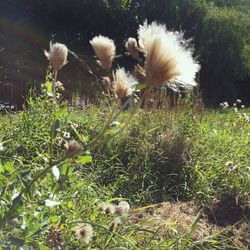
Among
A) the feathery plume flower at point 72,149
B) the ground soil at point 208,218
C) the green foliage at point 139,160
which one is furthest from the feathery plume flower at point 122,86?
the ground soil at point 208,218

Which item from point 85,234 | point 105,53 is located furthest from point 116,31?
point 105,53

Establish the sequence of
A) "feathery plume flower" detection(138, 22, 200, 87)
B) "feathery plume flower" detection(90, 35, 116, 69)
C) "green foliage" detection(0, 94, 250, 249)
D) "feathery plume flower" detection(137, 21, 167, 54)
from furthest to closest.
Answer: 1. "green foliage" detection(0, 94, 250, 249)
2. "feathery plume flower" detection(90, 35, 116, 69)
3. "feathery plume flower" detection(137, 21, 167, 54)
4. "feathery plume flower" detection(138, 22, 200, 87)

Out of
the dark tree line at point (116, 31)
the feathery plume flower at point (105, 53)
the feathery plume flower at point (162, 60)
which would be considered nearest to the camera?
the feathery plume flower at point (162, 60)

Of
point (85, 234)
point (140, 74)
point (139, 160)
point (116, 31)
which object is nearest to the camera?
point (140, 74)

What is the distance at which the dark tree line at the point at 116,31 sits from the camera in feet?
49.1

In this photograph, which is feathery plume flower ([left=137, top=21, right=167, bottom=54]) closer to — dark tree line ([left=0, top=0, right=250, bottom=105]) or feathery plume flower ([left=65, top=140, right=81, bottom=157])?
feathery plume flower ([left=65, top=140, right=81, bottom=157])

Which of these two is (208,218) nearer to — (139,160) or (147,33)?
(139,160)

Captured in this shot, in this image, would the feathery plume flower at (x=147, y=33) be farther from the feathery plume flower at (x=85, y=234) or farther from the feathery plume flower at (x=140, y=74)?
the feathery plume flower at (x=85, y=234)

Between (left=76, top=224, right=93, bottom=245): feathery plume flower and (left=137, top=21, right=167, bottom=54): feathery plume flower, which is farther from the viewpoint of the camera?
(left=76, top=224, right=93, bottom=245): feathery plume flower

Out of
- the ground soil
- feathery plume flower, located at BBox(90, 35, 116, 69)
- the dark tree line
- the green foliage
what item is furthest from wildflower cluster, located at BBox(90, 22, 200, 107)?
the dark tree line

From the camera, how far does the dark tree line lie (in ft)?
49.1

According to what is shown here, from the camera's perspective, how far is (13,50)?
49.6 feet

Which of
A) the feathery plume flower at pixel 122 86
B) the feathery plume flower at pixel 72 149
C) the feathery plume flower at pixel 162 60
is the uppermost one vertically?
the feathery plume flower at pixel 162 60

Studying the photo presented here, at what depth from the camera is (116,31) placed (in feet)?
53.8
